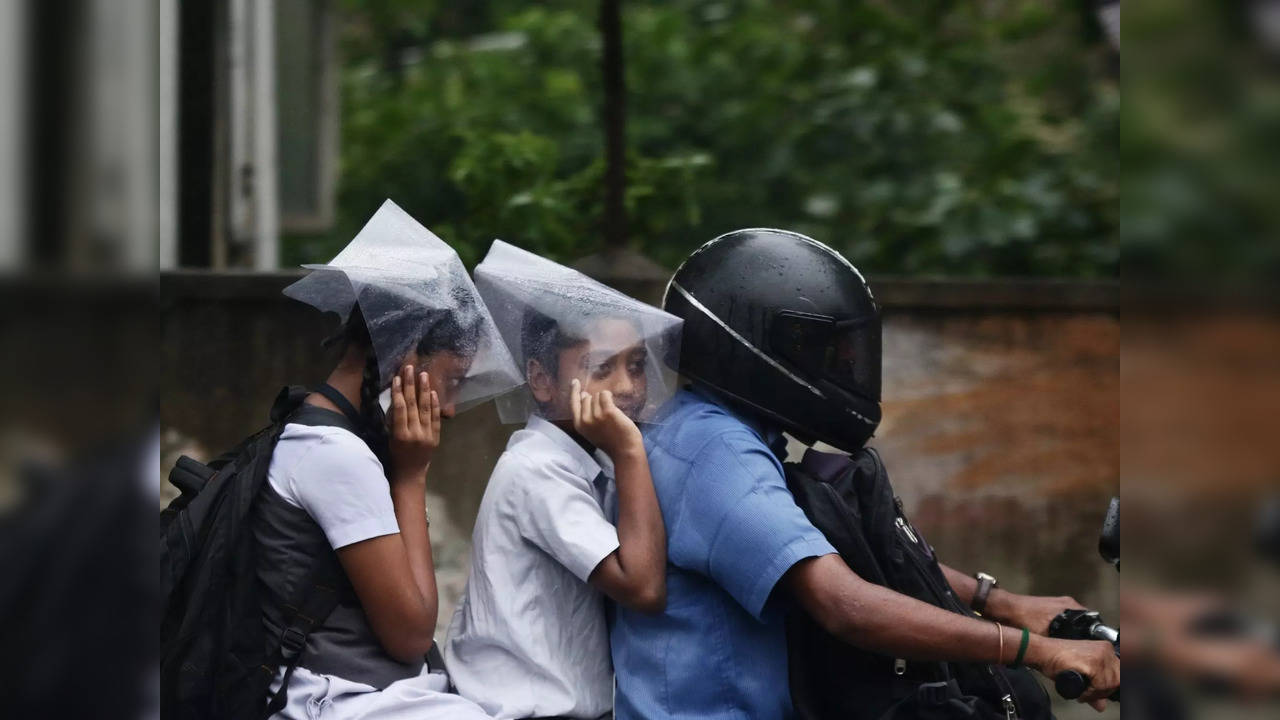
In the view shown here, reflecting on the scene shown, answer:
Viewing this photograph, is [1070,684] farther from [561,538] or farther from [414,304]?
[414,304]

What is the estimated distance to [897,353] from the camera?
4367 mm

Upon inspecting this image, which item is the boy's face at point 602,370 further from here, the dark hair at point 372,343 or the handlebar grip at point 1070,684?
the handlebar grip at point 1070,684

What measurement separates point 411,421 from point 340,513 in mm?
228

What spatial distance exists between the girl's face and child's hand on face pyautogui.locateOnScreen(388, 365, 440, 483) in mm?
16

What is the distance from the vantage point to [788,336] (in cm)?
268

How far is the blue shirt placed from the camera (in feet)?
8.17

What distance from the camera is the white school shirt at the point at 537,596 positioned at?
2.58 m

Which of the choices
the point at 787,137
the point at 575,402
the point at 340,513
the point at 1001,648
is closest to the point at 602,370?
the point at 575,402

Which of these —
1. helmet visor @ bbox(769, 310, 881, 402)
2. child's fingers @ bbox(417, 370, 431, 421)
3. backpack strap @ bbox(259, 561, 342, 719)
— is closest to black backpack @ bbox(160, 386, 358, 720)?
backpack strap @ bbox(259, 561, 342, 719)

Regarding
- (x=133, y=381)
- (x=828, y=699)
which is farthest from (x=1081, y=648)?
(x=133, y=381)

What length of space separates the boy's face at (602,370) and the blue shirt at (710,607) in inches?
5.5

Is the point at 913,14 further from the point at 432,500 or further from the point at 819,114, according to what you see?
the point at 432,500

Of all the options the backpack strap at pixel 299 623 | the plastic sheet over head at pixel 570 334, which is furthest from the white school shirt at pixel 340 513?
the plastic sheet over head at pixel 570 334

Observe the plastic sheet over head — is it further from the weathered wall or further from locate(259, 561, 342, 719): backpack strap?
the weathered wall
